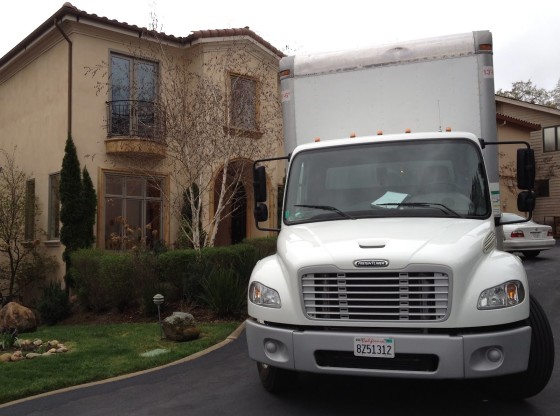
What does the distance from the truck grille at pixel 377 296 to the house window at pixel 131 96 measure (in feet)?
35.1

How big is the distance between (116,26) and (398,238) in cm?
1276

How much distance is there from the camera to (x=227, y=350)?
7.10 metres

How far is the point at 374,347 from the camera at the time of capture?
399cm

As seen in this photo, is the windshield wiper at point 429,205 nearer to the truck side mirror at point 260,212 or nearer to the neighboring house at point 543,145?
the truck side mirror at point 260,212

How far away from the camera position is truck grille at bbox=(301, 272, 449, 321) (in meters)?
4.01

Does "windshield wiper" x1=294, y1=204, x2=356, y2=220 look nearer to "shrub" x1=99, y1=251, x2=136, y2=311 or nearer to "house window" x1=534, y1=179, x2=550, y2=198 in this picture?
"shrub" x1=99, y1=251, x2=136, y2=311

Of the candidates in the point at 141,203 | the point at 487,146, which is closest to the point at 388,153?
the point at 487,146

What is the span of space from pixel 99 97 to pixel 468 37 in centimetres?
1128

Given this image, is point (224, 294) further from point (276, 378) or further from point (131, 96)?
point (131, 96)

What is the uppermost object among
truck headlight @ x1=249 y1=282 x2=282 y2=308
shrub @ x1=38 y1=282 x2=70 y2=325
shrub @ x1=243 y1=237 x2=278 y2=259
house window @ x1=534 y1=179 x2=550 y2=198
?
house window @ x1=534 y1=179 x2=550 y2=198

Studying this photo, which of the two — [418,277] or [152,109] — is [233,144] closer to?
[152,109]

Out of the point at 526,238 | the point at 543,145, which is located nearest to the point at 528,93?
the point at 543,145

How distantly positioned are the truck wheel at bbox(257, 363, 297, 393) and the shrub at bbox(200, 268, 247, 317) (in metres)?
4.14

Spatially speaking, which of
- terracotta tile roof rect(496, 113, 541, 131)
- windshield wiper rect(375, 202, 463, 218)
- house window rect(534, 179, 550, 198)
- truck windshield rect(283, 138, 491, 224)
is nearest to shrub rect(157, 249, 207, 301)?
truck windshield rect(283, 138, 491, 224)
